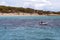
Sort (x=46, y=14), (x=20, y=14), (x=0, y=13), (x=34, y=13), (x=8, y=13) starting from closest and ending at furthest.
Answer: (x=0, y=13), (x=8, y=13), (x=20, y=14), (x=34, y=13), (x=46, y=14)

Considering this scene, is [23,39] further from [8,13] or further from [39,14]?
[39,14]

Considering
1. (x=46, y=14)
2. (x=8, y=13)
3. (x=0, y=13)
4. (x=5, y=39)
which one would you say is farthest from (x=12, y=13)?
(x=5, y=39)

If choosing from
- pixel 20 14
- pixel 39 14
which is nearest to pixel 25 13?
pixel 20 14

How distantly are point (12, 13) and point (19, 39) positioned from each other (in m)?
136

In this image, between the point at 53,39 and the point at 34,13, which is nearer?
the point at 53,39

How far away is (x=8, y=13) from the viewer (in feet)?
518

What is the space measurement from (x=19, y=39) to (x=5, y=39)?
6.64 ft

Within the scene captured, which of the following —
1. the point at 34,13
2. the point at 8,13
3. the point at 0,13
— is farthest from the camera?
the point at 34,13

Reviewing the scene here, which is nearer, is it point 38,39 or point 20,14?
point 38,39

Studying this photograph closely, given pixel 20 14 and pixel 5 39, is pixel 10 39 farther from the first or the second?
pixel 20 14

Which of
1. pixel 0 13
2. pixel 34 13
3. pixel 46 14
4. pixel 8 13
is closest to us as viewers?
pixel 0 13

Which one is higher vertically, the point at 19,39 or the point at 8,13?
the point at 19,39

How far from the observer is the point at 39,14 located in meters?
190

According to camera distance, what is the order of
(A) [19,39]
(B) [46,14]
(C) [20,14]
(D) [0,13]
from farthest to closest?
(B) [46,14], (C) [20,14], (D) [0,13], (A) [19,39]
